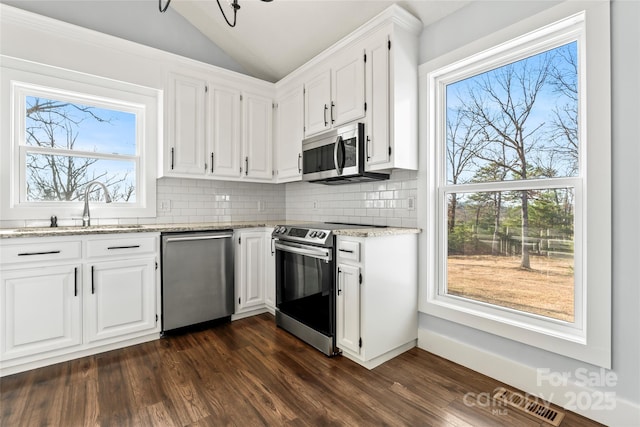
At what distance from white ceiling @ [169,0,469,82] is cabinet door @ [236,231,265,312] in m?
2.00

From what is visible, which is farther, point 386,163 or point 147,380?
point 386,163

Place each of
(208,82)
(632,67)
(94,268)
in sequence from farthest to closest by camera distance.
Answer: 1. (208,82)
2. (94,268)
3. (632,67)

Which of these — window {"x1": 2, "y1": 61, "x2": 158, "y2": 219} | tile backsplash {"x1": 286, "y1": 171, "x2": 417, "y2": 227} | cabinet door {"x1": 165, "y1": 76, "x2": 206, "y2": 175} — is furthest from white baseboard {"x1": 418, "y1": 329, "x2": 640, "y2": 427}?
window {"x1": 2, "y1": 61, "x2": 158, "y2": 219}

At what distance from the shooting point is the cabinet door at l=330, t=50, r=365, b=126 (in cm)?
263

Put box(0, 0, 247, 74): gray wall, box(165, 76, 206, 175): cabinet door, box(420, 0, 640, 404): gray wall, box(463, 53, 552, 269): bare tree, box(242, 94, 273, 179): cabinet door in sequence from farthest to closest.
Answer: box(242, 94, 273, 179): cabinet door < box(165, 76, 206, 175): cabinet door < box(0, 0, 247, 74): gray wall < box(463, 53, 552, 269): bare tree < box(420, 0, 640, 404): gray wall

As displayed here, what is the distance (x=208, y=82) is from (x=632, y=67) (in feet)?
10.7

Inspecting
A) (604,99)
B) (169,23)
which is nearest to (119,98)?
(169,23)

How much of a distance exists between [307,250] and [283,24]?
226 centimetres

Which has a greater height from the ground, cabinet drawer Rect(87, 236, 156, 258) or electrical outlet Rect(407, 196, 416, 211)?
electrical outlet Rect(407, 196, 416, 211)

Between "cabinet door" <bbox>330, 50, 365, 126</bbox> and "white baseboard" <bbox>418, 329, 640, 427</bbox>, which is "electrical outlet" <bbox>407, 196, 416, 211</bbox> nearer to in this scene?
"cabinet door" <bbox>330, 50, 365, 126</bbox>

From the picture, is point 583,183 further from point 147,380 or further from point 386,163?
point 147,380

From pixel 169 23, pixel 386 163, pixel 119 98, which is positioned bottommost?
pixel 386 163

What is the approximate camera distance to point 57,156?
111 inches

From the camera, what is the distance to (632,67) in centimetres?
159
